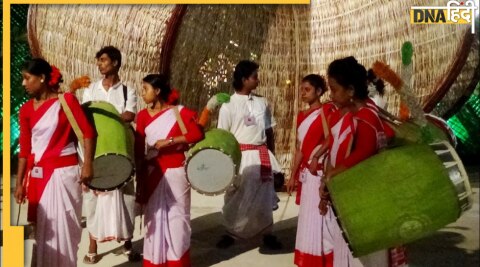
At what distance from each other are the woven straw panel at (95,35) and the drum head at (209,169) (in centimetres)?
66

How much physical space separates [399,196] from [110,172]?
119cm

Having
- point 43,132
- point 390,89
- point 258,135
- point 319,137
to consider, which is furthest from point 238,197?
point 43,132

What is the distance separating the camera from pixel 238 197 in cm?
350

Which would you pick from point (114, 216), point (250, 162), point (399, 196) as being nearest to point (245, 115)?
point (250, 162)

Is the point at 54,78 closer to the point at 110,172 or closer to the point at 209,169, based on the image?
the point at 110,172

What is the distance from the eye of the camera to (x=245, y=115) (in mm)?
3338

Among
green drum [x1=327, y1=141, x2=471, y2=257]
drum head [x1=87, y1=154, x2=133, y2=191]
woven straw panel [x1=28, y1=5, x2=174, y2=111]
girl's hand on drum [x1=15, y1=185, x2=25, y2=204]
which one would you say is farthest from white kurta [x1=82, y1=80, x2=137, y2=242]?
green drum [x1=327, y1=141, x2=471, y2=257]

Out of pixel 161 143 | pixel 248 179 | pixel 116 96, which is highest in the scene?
pixel 116 96

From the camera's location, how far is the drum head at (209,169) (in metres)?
2.83

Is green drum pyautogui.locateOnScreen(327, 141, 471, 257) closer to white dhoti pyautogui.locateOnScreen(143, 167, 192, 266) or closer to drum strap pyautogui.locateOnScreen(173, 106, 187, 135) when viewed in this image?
drum strap pyautogui.locateOnScreen(173, 106, 187, 135)

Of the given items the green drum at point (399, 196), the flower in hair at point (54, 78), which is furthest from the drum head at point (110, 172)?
the green drum at point (399, 196)

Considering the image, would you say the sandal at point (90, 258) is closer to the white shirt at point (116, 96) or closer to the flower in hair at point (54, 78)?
the white shirt at point (116, 96)

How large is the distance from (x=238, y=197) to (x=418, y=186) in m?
1.48

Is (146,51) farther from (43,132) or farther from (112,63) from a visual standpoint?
(43,132)
